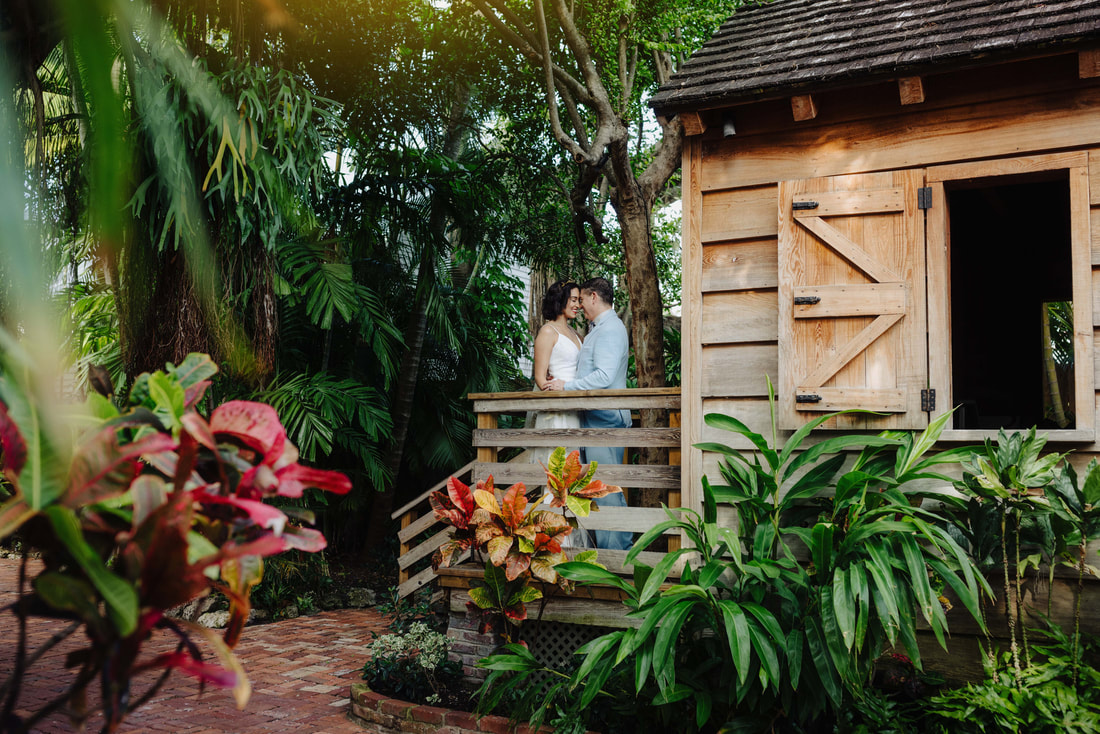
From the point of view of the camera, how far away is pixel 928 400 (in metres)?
4.13

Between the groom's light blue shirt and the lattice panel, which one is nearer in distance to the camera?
the lattice panel

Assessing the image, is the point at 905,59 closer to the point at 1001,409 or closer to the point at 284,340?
the point at 1001,409

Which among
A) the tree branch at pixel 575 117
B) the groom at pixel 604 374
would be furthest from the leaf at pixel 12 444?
the tree branch at pixel 575 117

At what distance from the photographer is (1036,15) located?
4180 millimetres

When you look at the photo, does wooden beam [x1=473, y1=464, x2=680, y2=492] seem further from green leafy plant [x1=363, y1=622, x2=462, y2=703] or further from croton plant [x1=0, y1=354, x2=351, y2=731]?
croton plant [x1=0, y1=354, x2=351, y2=731]

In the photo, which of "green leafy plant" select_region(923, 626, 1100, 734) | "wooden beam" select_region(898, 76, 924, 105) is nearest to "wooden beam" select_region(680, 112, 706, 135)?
"wooden beam" select_region(898, 76, 924, 105)

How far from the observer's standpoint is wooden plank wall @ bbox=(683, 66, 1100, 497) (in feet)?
14.2

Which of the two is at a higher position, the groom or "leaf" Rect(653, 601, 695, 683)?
the groom

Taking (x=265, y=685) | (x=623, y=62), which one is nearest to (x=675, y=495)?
(x=265, y=685)

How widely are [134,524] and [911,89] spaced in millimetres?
4449

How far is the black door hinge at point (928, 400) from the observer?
412 centimetres

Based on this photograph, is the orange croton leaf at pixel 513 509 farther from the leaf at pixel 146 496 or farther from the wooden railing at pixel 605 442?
the leaf at pixel 146 496

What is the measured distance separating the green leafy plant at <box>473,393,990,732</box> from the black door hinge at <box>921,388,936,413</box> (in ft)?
0.76

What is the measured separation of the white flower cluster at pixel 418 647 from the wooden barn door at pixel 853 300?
2459 mm
